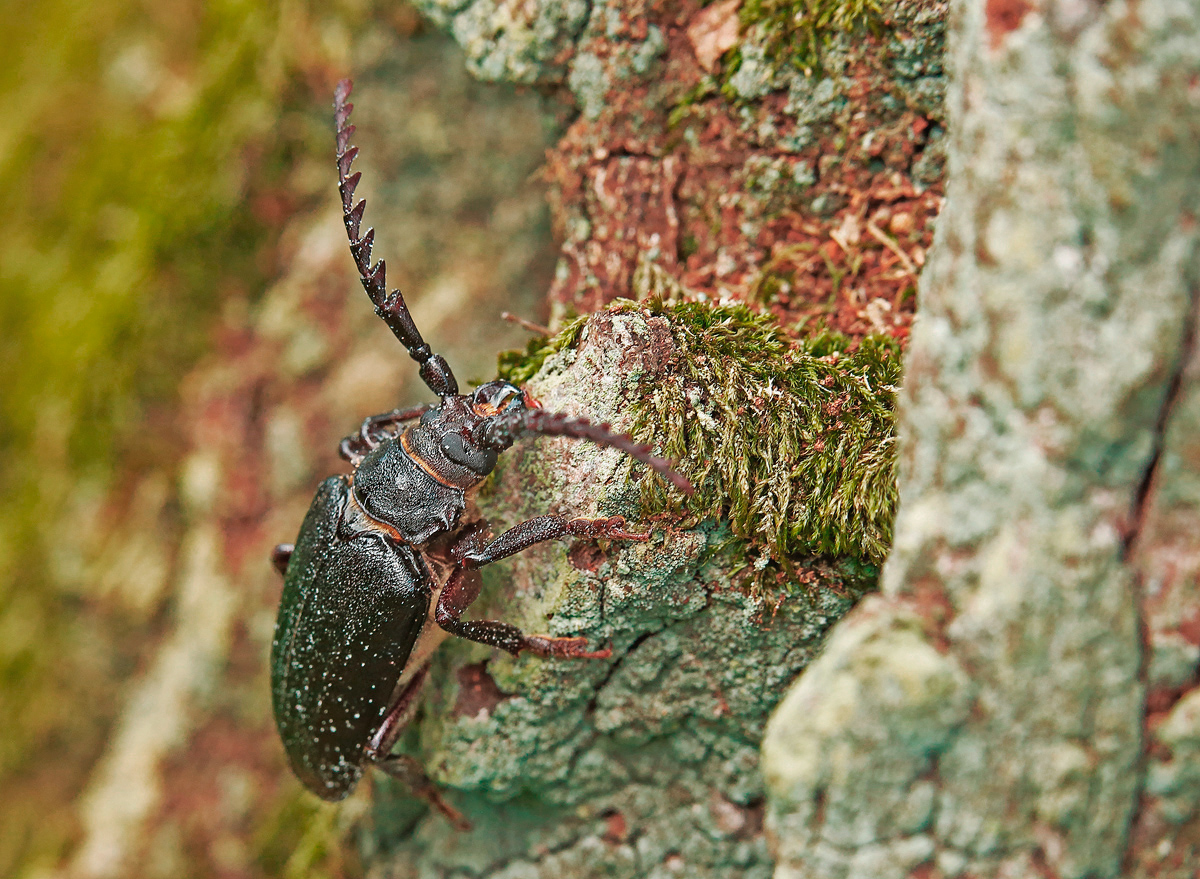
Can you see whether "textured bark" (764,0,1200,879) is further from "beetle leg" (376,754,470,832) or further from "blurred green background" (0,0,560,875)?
"blurred green background" (0,0,560,875)

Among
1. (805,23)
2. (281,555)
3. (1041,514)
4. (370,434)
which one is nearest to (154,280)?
(281,555)

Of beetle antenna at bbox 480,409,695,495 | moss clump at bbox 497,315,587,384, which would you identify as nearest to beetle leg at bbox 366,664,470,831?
beetle antenna at bbox 480,409,695,495

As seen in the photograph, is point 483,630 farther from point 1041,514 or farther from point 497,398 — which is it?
point 1041,514

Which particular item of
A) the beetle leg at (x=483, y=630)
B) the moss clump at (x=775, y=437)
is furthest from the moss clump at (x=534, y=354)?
the beetle leg at (x=483, y=630)

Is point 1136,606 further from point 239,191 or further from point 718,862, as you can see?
point 239,191

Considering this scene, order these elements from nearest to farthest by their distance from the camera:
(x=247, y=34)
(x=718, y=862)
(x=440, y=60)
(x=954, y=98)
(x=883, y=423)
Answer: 1. (x=954, y=98)
2. (x=883, y=423)
3. (x=718, y=862)
4. (x=440, y=60)
5. (x=247, y=34)

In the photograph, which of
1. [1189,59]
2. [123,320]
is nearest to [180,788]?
[123,320]
